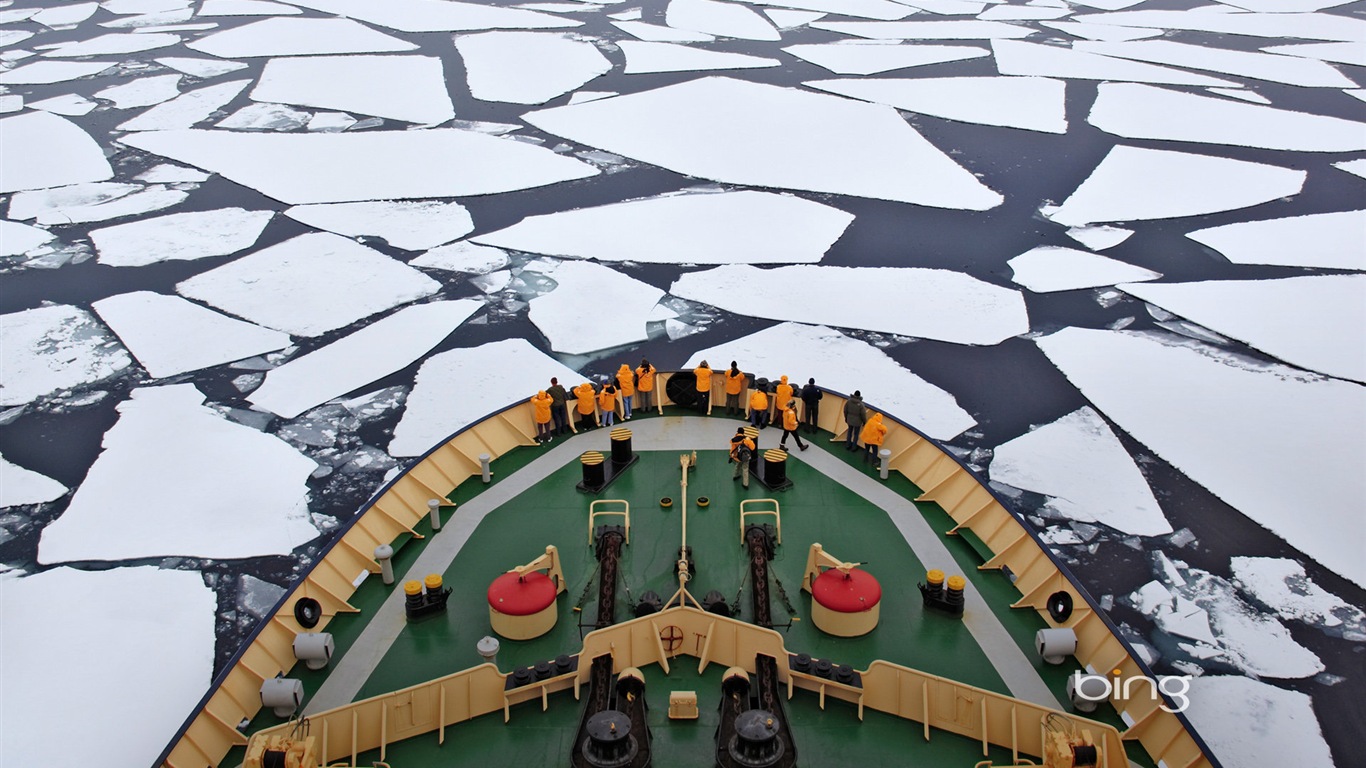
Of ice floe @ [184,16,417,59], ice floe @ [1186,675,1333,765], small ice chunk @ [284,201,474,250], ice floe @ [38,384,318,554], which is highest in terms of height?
ice floe @ [1186,675,1333,765]

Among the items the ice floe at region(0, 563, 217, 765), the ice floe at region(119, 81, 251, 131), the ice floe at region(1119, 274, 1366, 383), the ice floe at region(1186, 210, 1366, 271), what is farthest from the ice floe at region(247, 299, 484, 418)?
the ice floe at region(1186, 210, 1366, 271)

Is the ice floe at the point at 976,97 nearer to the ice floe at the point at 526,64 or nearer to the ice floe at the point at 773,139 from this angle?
the ice floe at the point at 773,139

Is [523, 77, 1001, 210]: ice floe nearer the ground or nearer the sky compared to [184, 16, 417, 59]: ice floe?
nearer the sky

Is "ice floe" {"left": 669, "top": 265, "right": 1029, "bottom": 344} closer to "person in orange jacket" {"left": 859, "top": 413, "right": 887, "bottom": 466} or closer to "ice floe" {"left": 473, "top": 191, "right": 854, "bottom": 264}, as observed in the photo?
"ice floe" {"left": 473, "top": 191, "right": 854, "bottom": 264}

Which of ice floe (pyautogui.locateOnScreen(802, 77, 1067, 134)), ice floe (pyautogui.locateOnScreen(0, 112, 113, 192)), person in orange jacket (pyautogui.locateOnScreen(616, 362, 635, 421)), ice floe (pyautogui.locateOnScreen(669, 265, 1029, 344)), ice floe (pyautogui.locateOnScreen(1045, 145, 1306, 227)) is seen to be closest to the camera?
person in orange jacket (pyautogui.locateOnScreen(616, 362, 635, 421))

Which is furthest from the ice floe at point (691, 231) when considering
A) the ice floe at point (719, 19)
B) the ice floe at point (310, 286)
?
the ice floe at point (719, 19)

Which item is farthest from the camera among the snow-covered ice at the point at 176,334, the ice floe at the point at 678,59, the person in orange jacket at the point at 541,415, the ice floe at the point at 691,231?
the ice floe at the point at 678,59

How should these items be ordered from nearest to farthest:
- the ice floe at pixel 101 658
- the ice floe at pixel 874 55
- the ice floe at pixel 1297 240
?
the ice floe at pixel 101 658 < the ice floe at pixel 1297 240 < the ice floe at pixel 874 55
